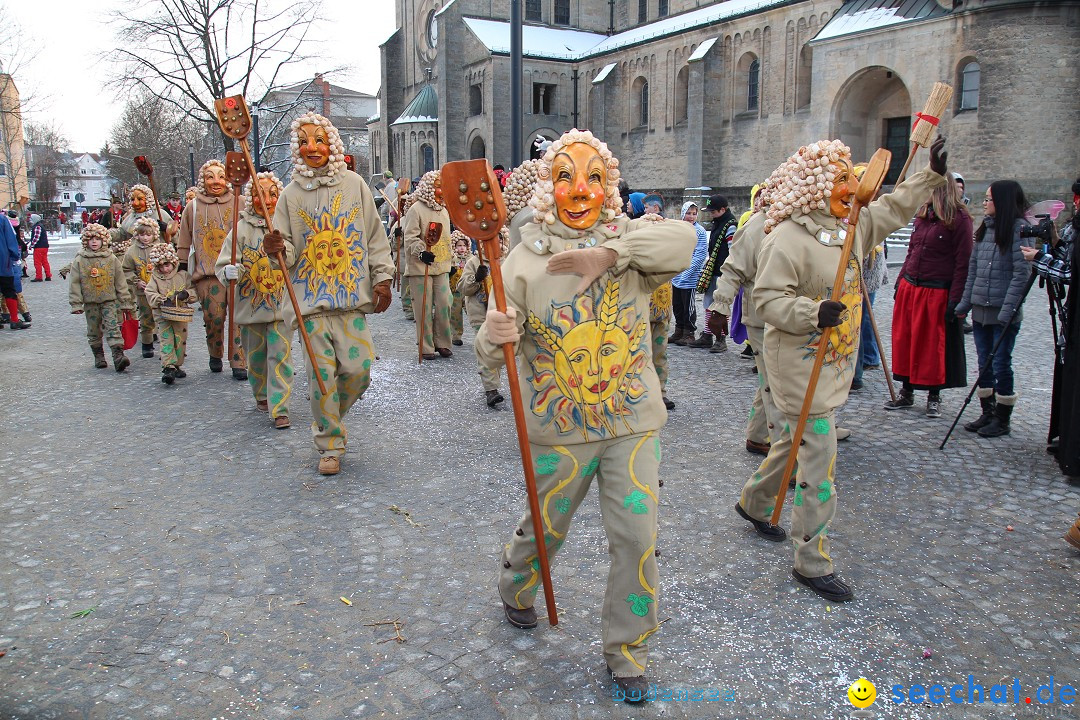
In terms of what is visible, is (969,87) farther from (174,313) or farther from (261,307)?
(261,307)

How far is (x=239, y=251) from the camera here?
7.30m

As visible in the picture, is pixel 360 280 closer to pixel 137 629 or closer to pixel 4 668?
pixel 137 629

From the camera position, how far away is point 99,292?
32.3ft

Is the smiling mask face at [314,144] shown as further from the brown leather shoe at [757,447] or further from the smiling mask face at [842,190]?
the brown leather shoe at [757,447]

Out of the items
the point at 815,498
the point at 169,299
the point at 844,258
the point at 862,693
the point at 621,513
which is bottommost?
the point at 862,693

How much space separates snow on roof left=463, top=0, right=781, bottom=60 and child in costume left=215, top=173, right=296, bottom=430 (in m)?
34.7

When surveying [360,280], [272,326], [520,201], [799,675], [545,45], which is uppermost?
[545,45]

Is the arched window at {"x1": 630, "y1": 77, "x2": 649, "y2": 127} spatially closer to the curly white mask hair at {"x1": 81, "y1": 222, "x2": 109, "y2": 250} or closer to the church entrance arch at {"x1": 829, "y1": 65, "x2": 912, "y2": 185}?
the church entrance arch at {"x1": 829, "y1": 65, "x2": 912, "y2": 185}

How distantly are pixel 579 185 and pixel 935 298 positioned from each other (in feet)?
16.9

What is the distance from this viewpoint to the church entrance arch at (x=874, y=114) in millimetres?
29016

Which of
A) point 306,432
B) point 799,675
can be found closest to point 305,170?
point 306,432

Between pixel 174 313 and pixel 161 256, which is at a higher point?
pixel 161 256

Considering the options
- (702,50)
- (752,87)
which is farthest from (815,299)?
(702,50)

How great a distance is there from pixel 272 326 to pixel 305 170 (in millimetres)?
1837
